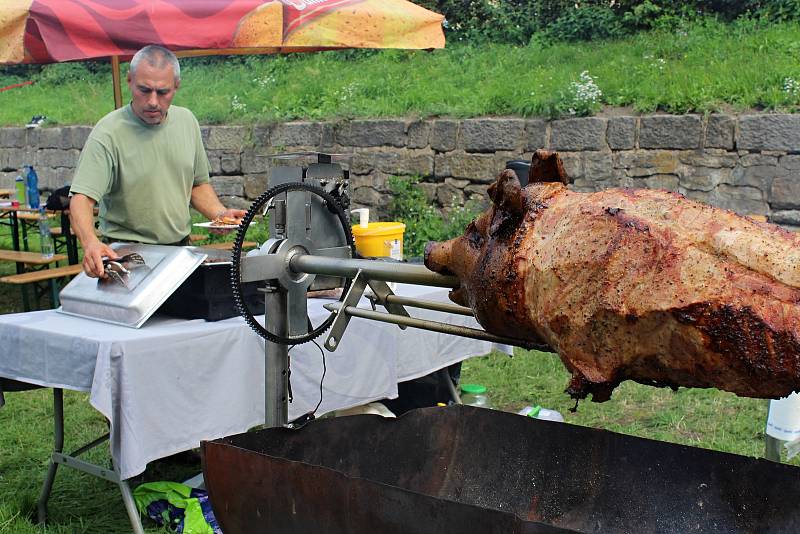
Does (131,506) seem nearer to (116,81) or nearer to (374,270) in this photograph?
(374,270)

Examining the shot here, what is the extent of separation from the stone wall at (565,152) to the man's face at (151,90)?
6.92 ft

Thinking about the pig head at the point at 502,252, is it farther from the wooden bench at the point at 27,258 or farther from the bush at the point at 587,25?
the bush at the point at 587,25

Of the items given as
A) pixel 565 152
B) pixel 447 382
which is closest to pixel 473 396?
pixel 447 382

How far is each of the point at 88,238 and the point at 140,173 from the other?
2.03 feet

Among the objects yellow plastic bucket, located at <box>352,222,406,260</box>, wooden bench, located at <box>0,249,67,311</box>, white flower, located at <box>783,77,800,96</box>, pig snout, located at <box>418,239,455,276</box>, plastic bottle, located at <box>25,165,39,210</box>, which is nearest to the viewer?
pig snout, located at <box>418,239,455,276</box>

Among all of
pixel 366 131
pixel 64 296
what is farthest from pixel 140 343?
pixel 366 131

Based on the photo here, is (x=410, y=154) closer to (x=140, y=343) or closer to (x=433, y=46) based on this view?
(x=433, y=46)

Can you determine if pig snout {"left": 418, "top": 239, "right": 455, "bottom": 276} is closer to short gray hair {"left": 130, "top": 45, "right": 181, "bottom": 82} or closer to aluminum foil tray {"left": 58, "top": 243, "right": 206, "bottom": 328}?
aluminum foil tray {"left": 58, "top": 243, "right": 206, "bottom": 328}

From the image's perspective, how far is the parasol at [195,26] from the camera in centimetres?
495

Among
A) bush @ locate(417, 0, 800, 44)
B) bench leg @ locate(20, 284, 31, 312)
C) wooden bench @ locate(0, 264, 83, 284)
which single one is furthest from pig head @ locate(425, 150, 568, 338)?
bush @ locate(417, 0, 800, 44)

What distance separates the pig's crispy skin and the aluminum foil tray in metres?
1.52

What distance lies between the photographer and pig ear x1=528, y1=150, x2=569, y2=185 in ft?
6.35

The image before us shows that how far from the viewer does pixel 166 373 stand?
9.68 feet

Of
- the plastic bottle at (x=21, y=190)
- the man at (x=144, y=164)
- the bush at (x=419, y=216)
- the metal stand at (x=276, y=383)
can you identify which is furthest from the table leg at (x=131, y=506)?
the plastic bottle at (x=21, y=190)
